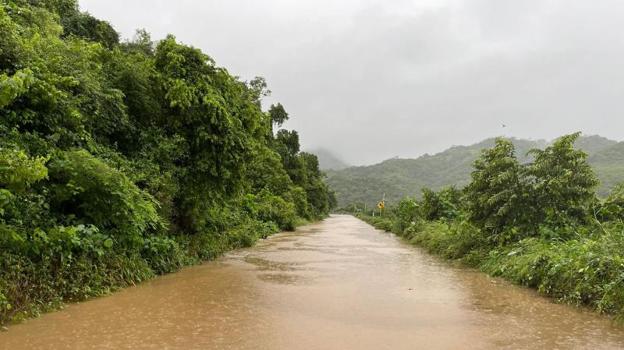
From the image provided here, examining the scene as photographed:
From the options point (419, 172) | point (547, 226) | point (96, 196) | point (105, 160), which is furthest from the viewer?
point (419, 172)

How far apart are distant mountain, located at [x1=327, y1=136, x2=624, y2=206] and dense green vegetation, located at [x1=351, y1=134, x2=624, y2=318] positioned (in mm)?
56421

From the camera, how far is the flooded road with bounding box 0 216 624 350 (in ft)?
18.4

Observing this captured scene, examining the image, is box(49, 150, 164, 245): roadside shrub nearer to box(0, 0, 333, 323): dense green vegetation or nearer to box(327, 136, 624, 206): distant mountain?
box(0, 0, 333, 323): dense green vegetation

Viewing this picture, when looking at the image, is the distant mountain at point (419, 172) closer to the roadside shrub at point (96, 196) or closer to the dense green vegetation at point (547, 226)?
the dense green vegetation at point (547, 226)

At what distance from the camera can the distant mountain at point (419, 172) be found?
269 feet

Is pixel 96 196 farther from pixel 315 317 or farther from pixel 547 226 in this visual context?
pixel 547 226

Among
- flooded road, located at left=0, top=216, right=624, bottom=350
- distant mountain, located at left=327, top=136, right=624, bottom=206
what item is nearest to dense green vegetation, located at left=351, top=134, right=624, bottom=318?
flooded road, located at left=0, top=216, right=624, bottom=350

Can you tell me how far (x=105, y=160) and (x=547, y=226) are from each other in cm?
1014

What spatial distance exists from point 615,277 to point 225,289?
6.56 metres

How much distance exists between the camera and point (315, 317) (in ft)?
22.5

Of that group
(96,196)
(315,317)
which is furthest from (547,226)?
(96,196)

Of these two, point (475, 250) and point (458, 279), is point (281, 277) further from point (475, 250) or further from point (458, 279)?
point (475, 250)

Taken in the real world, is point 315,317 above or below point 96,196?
below

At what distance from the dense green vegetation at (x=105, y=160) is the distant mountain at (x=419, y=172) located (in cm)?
6156
